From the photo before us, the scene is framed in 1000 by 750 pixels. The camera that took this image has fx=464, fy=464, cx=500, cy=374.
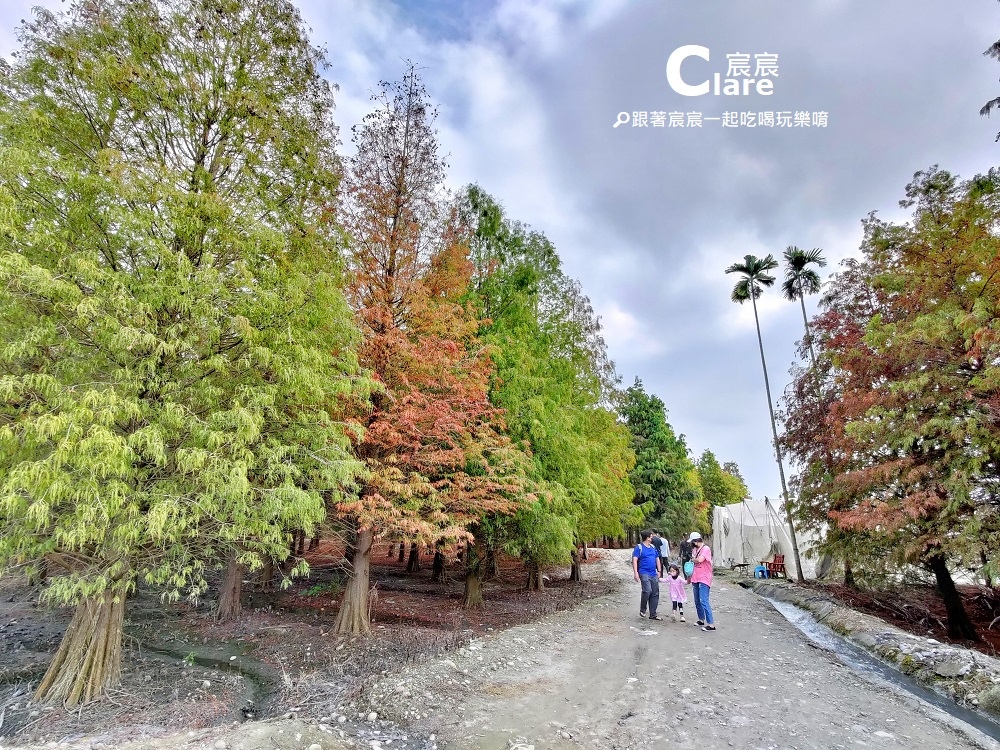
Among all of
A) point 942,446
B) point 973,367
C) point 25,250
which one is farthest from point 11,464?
point 973,367

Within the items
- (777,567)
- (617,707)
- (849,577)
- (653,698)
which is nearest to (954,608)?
(849,577)

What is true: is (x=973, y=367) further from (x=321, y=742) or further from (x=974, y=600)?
(x=321, y=742)

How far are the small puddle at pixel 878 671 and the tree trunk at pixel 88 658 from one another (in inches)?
365

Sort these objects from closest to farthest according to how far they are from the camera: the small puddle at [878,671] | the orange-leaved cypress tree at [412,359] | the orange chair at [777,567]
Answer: the small puddle at [878,671], the orange-leaved cypress tree at [412,359], the orange chair at [777,567]

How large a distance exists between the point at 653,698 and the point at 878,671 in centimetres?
371

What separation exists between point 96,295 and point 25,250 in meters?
0.80

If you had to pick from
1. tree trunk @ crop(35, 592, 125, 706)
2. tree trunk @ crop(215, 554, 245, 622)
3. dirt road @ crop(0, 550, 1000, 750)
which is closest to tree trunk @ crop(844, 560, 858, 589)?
dirt road @ crop(0, 550, 1000, 750)

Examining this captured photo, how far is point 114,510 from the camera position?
4.31 metres

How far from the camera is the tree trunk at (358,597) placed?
842cm

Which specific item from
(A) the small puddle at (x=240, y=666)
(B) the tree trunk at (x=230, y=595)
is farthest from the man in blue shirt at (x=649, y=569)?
(B) the tree trunk at (x=230, y=595)

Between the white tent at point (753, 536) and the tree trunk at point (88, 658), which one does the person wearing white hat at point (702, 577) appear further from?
the white tent at point (753, 536)

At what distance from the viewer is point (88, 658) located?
5324 mm

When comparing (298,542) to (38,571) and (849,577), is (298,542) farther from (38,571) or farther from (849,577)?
(849,577)

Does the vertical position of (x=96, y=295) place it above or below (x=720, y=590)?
above
